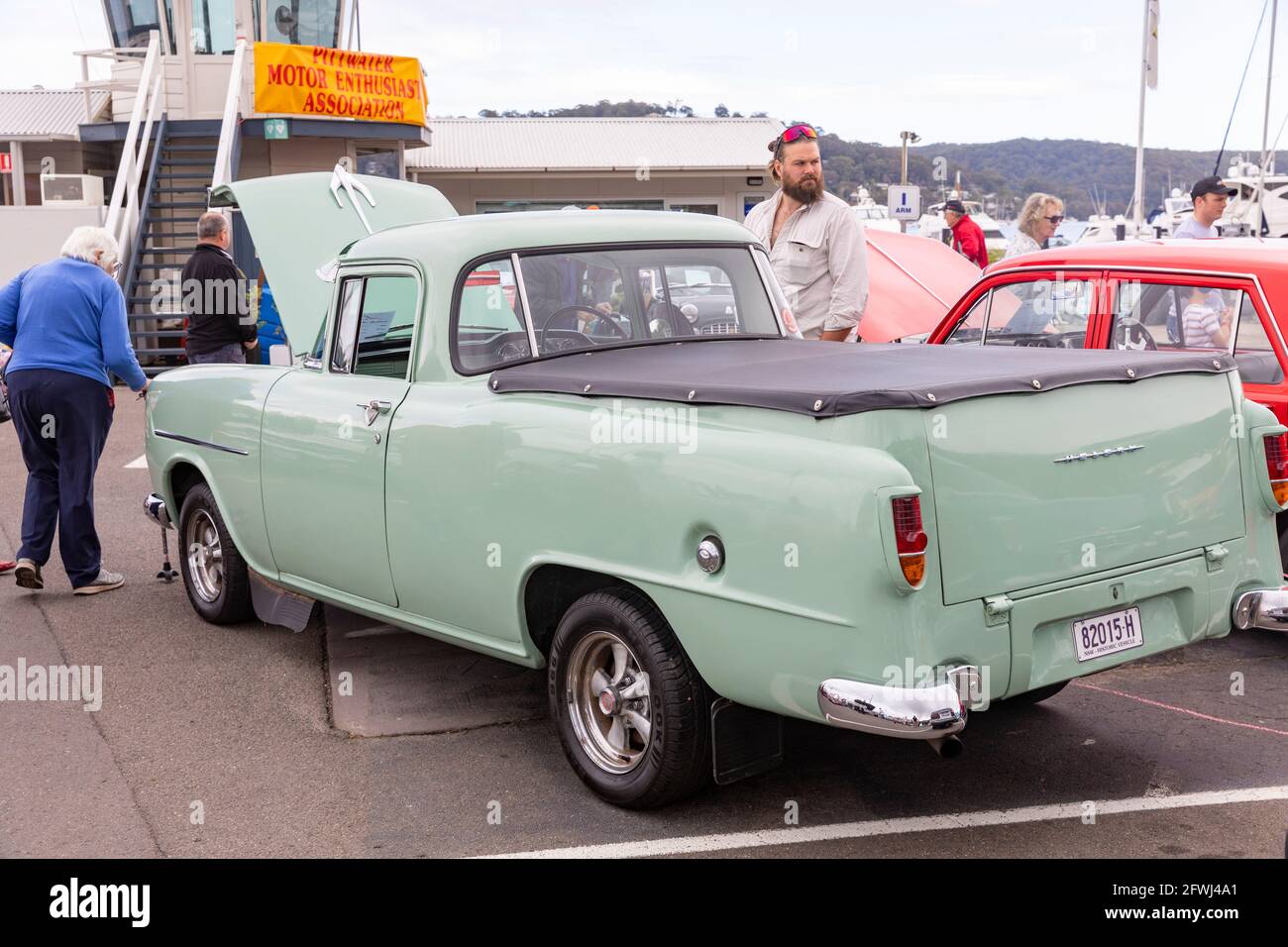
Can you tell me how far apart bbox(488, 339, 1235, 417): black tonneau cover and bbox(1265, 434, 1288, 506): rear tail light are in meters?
0.31

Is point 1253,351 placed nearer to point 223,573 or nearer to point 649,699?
point 649,699

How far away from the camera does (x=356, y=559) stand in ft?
18.3

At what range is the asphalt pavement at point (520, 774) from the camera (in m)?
4.37

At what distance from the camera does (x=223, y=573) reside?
688cm

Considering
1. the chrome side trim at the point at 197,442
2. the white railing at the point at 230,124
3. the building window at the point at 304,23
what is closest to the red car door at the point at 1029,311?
the chrome side trim at the point at 197,442

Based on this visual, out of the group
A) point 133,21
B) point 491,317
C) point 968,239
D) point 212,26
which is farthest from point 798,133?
point 133,21

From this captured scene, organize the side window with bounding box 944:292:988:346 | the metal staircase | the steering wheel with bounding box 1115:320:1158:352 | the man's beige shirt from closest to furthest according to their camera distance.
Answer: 1. the steering wheel with bounding box 1115:320:1158:352
2. the side window with bounding box 944:292:988:346
3. the man's beige shirt
4. the metal staircase

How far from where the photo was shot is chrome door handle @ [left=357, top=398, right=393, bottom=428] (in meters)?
5.37

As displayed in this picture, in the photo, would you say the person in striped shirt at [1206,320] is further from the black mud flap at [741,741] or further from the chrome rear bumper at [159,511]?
the chrome rear bumper at [159,511]

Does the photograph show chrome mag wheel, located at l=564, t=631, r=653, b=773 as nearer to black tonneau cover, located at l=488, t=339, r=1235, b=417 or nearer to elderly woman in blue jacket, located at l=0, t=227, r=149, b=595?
black tonneau cover, located at l=488, t=339, r=1235, b=417

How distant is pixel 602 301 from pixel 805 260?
227 centimetres

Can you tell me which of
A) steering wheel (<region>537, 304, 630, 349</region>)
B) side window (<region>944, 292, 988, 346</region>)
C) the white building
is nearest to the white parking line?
steering wheel (<region>537, 304, 630, 349</region>)

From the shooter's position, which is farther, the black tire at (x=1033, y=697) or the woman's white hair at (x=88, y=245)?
the woman's white hair at (x=88, y=245)

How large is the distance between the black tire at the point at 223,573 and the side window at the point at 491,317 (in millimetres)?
2019
